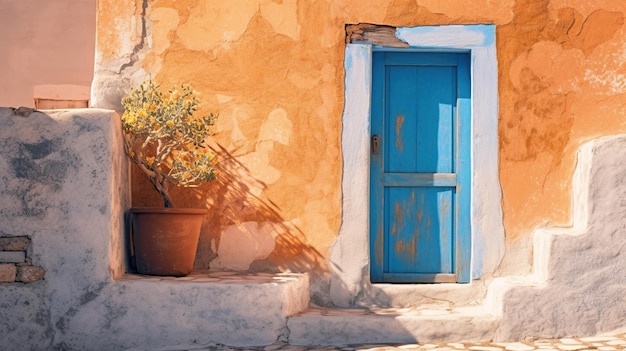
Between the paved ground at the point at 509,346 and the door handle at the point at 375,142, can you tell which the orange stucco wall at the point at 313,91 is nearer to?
the door handle at the point at 375,142

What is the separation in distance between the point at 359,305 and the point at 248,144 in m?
1.40

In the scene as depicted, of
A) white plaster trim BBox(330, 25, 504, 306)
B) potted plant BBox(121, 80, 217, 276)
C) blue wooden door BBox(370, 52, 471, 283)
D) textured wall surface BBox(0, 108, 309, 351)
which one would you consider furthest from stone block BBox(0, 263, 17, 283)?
blue wooden door BBox(370, 52, 471, 283)

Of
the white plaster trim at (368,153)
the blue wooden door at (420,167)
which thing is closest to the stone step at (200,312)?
the white plaster trim at (368,153)

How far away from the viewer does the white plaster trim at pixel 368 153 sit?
6.23 meters

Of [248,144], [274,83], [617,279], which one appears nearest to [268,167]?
[248,144]

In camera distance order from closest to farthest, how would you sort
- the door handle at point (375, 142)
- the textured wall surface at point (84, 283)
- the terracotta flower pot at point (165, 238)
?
the textured wall surface at point (84, 283) → the terracotta flower pot at point (165, 238) → the door handle at point (375, 142)

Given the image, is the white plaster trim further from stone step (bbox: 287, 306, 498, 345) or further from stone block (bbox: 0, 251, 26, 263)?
stone block (bbox: 0, 251, 26, 263)

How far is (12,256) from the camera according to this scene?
559 centimetres

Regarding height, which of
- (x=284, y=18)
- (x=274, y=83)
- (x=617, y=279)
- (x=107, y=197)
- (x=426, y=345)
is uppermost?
(x=284, y=18)

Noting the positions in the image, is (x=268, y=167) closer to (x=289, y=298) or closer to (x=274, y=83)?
(x=274, y=83)

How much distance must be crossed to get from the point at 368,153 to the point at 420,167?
0.43m

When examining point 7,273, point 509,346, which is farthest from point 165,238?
point 509,346

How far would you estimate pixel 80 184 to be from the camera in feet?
18.5

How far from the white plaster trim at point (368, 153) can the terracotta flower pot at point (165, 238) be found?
106cm
